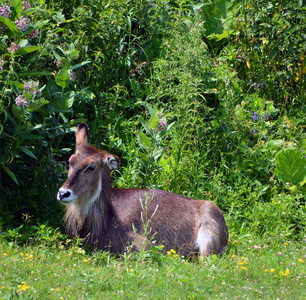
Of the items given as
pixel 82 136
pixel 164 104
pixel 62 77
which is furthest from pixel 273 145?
pixel 62 77

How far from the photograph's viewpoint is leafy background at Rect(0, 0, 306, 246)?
629cm

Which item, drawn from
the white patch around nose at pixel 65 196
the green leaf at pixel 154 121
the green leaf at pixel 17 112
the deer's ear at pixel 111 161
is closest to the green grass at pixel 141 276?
the white patch around nose at pixel 65 196

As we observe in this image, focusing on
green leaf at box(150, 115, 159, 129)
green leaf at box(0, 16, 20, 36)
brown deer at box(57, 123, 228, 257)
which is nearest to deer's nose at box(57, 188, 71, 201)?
brown deer at box(57, 123, 228, 257)

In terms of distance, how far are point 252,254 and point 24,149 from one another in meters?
2.82

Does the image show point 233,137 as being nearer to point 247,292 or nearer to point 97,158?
point 97,158

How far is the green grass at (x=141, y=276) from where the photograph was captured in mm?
4293

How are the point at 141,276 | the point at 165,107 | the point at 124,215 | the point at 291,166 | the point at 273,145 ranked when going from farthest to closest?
1. the point at 165,107
2. the point at 273,145
3. the point at 291,166
4. the point at 124,215
5. the point at 141,276

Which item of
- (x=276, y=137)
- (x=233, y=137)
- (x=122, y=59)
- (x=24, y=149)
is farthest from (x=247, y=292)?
(x=122, y=59)

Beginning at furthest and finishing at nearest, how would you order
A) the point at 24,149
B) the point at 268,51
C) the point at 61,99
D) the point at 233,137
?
the point at 268,51 < the point at 233,137 < the point at 61,99 < the point at 24,149

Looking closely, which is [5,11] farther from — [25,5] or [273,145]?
[273,145]

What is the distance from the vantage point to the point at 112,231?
235 inches

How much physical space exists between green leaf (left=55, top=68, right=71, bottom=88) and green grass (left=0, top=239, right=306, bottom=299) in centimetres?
195

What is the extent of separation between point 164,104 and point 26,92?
2693 mm

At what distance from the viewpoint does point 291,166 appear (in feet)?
23.7
